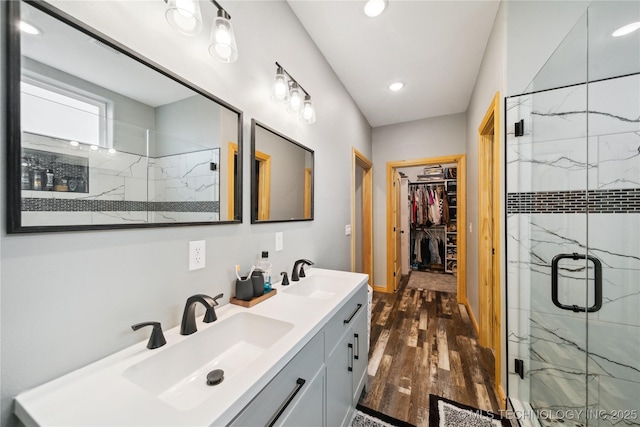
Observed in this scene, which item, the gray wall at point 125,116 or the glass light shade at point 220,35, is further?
the glass light shade at point 220,35

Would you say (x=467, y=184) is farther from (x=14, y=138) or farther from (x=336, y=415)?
(x=14, y=138)

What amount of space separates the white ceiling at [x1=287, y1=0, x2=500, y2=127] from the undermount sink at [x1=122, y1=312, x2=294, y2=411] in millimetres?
2034

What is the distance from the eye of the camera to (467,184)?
3.16 metres

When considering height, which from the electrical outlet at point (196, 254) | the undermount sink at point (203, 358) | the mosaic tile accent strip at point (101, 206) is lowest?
the undermount sink at point (203, 358)

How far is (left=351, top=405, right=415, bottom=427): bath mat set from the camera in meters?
1.43

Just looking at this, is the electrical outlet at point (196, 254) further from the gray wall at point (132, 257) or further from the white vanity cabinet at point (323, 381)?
the white vanity cabinet at point (323, 381)

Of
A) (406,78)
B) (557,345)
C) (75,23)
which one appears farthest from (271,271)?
(406,78)

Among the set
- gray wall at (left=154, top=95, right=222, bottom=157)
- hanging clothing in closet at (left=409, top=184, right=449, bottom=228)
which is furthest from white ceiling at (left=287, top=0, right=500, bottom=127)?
hanging clothing in closet at (left=409, top=184, right=449, bottom=228)

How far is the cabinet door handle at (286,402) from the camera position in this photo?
0.70 meters

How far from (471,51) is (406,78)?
0.59m

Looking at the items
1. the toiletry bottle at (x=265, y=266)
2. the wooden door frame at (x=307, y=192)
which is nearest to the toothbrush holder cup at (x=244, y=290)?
the toiletry bottle at (x=265, y=266)

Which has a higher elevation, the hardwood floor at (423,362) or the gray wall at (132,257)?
the gray wall at (132,257)

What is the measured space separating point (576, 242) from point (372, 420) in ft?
5.20

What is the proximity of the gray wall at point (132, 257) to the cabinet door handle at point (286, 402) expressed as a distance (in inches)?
20.3
